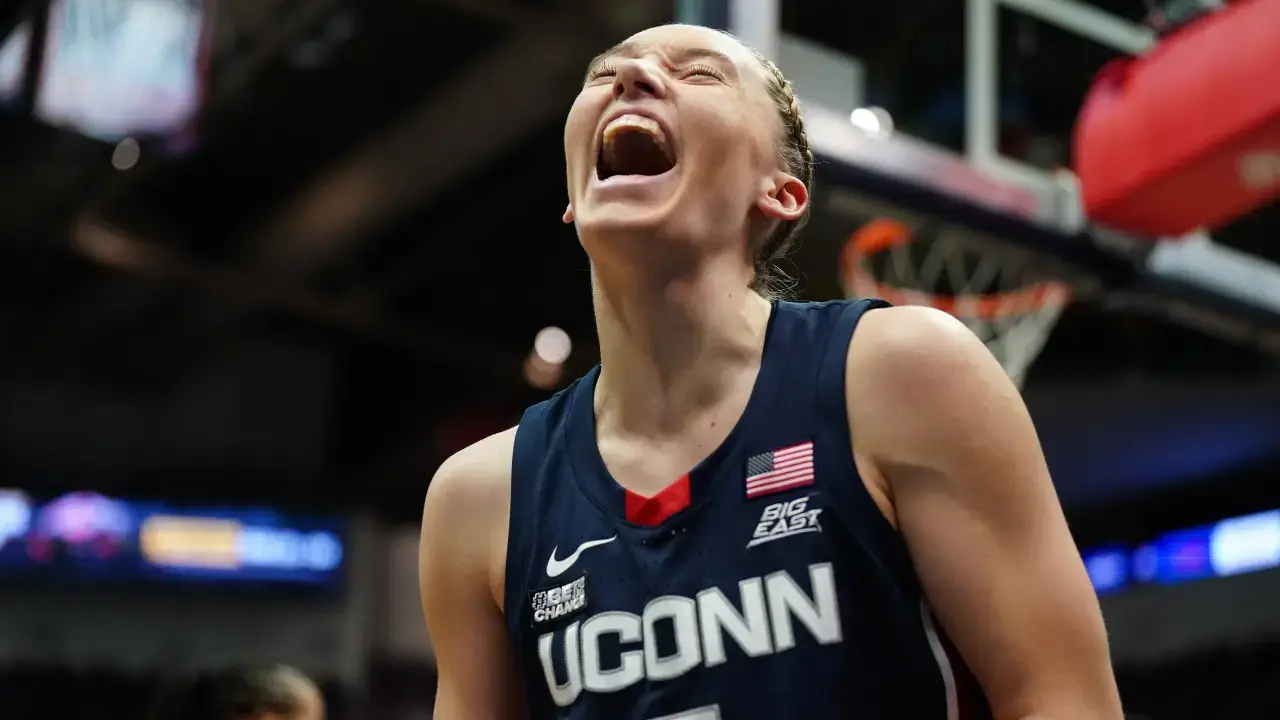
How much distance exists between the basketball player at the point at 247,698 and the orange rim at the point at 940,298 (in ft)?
8.95

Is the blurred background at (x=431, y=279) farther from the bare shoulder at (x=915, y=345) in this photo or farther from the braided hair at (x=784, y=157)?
the bare shoulder at (x=915, y=345)

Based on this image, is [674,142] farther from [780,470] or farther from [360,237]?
[360,237]

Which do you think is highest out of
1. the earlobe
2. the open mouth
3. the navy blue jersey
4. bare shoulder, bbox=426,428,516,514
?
the open mouth

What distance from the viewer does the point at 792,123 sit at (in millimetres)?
1678

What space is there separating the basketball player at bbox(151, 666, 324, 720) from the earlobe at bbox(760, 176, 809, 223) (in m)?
2.17

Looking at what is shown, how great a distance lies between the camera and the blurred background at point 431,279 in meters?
4.77

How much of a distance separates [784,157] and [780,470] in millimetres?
418

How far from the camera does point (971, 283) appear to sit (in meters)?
5.66

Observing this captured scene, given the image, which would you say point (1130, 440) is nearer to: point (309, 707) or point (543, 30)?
point (543, 30)

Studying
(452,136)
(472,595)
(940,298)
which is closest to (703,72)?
(472,595)

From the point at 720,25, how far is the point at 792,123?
2.33 meters

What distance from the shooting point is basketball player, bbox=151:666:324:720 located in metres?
3.33

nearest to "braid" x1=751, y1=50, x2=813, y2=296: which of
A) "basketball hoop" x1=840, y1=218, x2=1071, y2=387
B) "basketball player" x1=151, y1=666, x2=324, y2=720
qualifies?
"basketball player" x1=151, y1=666, x2=324, y2=720

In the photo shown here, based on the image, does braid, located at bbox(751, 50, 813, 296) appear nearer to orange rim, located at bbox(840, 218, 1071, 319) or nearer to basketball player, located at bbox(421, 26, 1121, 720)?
basketball player, located at bbox(421, 26, 1121, 720)
